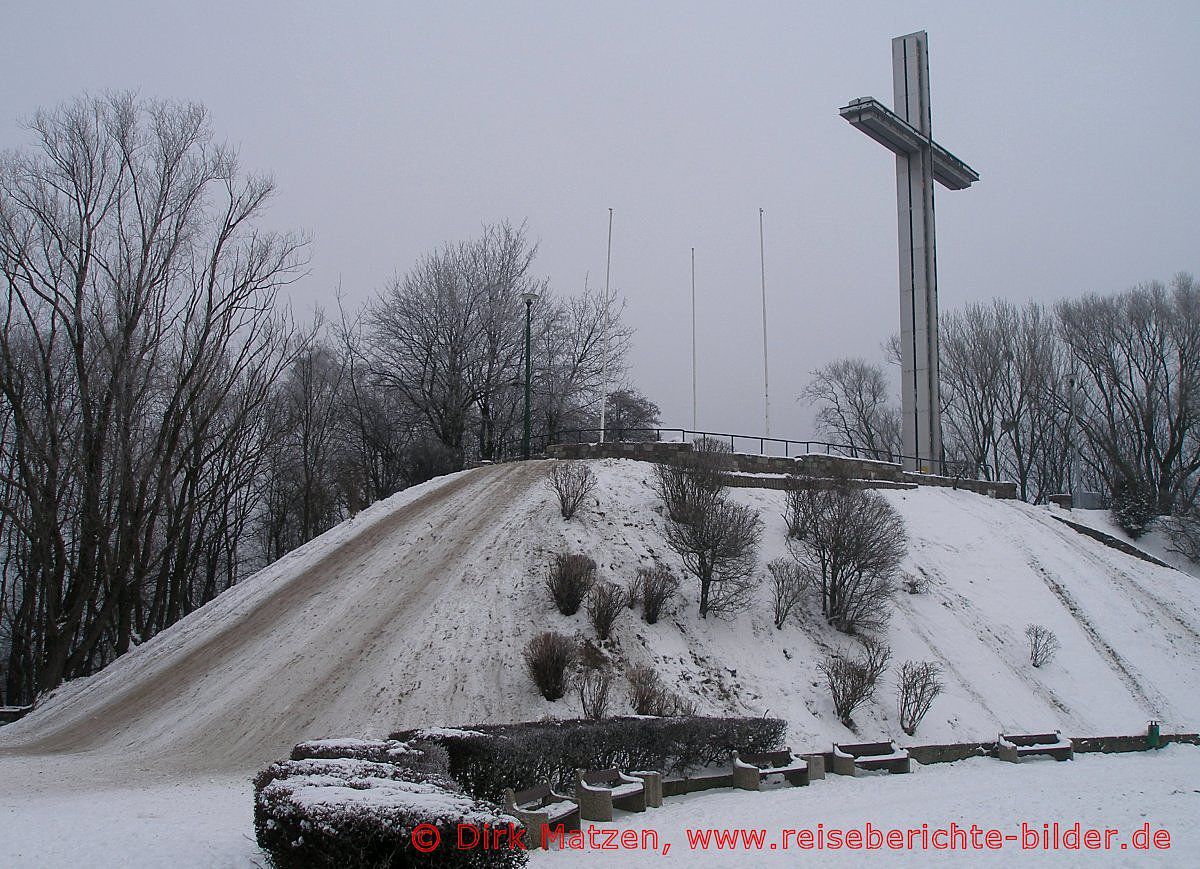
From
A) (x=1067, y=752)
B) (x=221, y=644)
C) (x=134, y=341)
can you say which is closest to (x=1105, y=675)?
(x=1067, y=752)

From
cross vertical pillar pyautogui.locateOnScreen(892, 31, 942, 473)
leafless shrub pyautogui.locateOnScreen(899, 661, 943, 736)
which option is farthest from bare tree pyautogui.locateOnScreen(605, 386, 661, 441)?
leafless shrub pyautogui.locateOnScreen(899, 661, 943, 736)

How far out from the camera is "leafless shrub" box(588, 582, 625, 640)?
689 inches

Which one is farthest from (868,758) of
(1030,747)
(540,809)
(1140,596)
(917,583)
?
(1140,596)

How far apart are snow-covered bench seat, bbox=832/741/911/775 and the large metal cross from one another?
20.3 metres

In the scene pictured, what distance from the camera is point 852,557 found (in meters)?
20.1

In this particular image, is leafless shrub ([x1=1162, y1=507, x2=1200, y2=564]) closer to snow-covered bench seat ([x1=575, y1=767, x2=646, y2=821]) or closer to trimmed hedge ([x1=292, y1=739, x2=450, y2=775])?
snow-covered bench seat ([x1=575, y1=767, x2=646, y2=821])

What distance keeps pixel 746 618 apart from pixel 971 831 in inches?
382

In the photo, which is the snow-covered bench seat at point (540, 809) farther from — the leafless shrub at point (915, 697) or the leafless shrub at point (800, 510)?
the leafless shrub at point (800, 510)

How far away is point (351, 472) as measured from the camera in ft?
109

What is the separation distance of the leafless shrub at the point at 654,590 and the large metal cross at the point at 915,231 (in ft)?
58.1

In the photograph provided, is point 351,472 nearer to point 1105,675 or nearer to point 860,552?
point 860,552

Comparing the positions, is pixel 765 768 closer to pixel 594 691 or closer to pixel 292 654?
pixel 594 691

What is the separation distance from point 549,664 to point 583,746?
4162mm

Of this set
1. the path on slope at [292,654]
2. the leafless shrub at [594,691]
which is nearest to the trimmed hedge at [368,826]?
the leafless shrub at [594,691]
